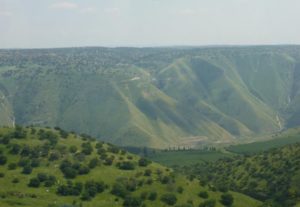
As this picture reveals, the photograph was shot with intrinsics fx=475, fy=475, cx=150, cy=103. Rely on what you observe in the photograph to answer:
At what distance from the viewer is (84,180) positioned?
530ft

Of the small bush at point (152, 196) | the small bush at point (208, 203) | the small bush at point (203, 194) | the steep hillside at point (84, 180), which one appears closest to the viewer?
the steep hillside at point (84, 180)

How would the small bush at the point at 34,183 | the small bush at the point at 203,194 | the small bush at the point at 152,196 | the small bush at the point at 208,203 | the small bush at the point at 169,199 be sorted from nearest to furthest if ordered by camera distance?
the small bush at the point at 208,203, the small bush at the point at 169,199, the small bush at the point at 152,196, the small bush at the point at 34,183, the small bush at the point at 203,194

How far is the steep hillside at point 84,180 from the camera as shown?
14512 cm

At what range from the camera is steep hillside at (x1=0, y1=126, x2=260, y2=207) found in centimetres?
14512

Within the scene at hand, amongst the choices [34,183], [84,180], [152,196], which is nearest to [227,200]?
[152,196]

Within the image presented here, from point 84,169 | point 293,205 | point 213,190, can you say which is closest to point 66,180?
point 84,169

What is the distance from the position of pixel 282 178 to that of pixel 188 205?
59506 mm

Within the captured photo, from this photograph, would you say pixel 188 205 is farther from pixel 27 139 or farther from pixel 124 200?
pixel 27 139

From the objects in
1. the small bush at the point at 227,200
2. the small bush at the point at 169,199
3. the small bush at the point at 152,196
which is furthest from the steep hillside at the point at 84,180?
the small bush at the point at 227,200

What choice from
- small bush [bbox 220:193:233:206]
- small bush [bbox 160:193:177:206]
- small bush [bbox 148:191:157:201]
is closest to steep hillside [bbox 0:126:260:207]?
small bush [bbox 160:193:177:206]

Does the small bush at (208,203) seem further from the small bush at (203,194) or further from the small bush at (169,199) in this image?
the small bush at (169,199)

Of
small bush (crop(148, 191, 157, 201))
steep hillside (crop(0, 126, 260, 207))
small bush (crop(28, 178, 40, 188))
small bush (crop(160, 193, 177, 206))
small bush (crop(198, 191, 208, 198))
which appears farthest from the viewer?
small bush (crop(198, 191, 208, 198))

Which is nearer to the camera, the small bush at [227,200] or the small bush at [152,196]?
the small bush at [152,196]

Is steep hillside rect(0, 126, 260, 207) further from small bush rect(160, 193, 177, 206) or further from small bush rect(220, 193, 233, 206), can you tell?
small bush rect(220, 193, 233, 206)
